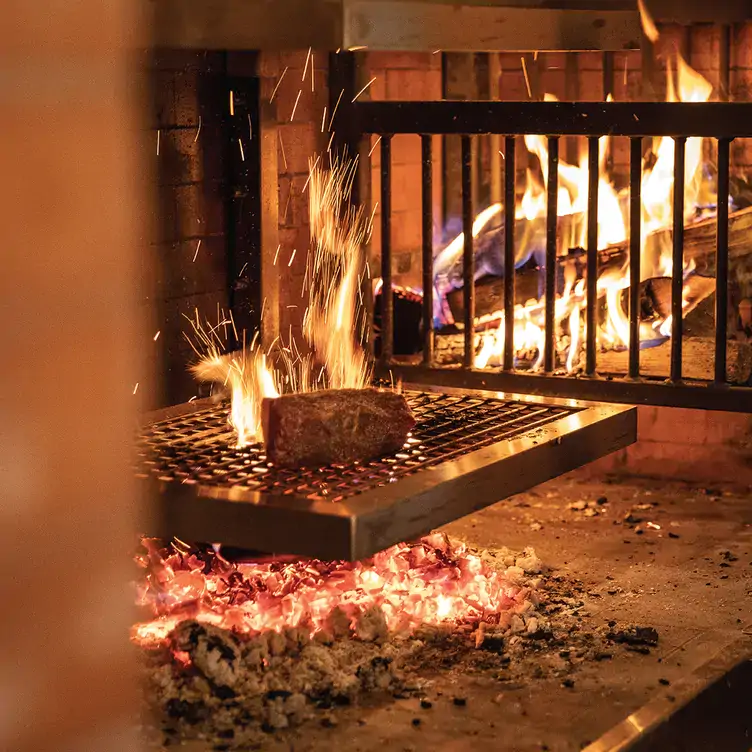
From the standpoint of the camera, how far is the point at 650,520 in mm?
4414

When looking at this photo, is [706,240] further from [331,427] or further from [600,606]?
[331,427]

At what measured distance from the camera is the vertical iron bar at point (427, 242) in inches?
174

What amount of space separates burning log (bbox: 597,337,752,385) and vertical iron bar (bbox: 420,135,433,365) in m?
0.59

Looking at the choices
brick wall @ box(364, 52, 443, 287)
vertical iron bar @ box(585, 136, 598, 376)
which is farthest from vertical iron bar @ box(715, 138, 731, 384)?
brick wall @ box(364, 52, 443, 287)

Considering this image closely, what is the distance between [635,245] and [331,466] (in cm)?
160

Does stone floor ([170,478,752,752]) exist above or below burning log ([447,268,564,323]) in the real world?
below

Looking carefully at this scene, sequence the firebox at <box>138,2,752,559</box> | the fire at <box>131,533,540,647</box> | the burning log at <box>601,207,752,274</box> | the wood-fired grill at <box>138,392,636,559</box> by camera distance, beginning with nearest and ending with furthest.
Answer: the wood-fired grill at <box>138,392,636,559</box>
the firebox at <box>138,2,752,559</box>
the fire at <box>131,533,540,647</box>
the burning log at <box>601,207,752,274</box>

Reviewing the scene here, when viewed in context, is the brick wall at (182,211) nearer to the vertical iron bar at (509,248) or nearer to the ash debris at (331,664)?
the vertical iron bar at (509,248)

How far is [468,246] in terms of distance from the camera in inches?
173

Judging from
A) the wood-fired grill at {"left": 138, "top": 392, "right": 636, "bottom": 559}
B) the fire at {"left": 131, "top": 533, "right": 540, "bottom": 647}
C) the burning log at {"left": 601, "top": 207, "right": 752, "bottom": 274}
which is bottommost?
the fire at {"left": 131, "top": 533, "right": 540, "bottom": 647}

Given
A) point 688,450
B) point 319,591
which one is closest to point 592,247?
point 688,450

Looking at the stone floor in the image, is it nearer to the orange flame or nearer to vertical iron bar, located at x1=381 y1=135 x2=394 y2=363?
the orange flame

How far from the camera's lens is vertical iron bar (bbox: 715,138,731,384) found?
4.05 meters

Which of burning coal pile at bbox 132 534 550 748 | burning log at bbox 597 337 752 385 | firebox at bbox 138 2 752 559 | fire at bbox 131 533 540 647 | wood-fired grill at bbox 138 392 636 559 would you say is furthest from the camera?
burning log at bbox 597 337 752 385
